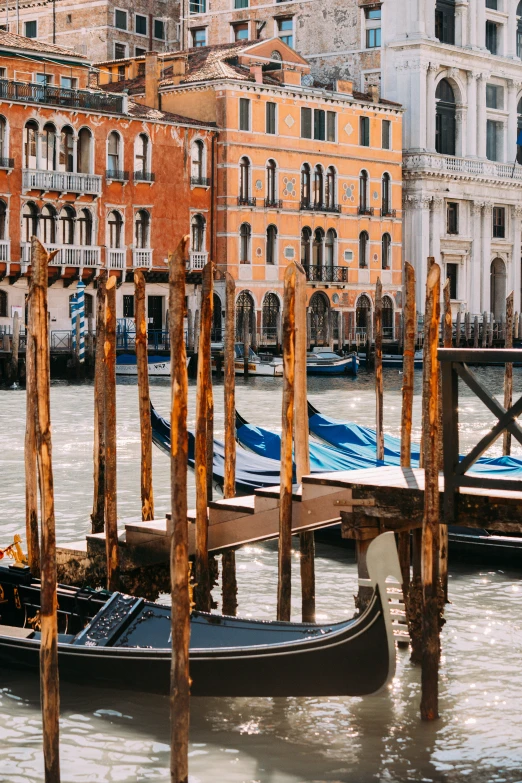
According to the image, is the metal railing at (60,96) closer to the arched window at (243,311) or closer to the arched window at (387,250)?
the arched window at (243,311)

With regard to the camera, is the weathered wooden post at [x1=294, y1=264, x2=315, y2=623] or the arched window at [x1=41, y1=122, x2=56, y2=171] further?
the arched window at [x1=41, y1=122, x2=56, y2=171]

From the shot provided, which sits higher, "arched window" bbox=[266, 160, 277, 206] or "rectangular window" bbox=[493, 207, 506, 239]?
"arched window" bbox=[266, 160, 277, 206]

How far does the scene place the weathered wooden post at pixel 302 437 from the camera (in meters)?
6.20

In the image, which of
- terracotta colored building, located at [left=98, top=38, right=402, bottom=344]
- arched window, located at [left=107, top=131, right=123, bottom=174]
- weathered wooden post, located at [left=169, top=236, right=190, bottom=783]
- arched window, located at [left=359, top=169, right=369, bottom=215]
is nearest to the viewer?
weathered wooden post, located at [left=169, top=236, right=190, bottom=783]

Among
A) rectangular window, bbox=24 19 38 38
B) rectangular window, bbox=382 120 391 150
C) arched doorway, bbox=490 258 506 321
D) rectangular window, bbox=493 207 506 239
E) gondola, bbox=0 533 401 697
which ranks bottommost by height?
gondola, bbox=0 533 401 697

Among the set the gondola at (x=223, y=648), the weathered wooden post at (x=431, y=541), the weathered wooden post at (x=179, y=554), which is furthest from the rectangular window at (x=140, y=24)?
the weathered wooden post at (x=179, y=554)

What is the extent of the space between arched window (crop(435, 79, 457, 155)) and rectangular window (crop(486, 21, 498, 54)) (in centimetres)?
167

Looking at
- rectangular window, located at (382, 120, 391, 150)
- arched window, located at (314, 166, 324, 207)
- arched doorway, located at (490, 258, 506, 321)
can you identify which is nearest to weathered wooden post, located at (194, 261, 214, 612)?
arched window, located at (314, 166, 324, 207)

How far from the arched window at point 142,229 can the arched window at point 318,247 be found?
12.8 ft

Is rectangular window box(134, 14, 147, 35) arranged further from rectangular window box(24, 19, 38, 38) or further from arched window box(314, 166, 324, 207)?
arched window box(314, 166, 324, 207)

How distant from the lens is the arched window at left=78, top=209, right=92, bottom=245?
950 inches

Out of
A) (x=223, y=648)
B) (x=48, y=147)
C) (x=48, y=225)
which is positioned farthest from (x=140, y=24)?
(x=223, y=648)

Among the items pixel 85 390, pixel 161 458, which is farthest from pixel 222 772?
pixel 85 390

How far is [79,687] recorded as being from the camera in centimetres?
544
